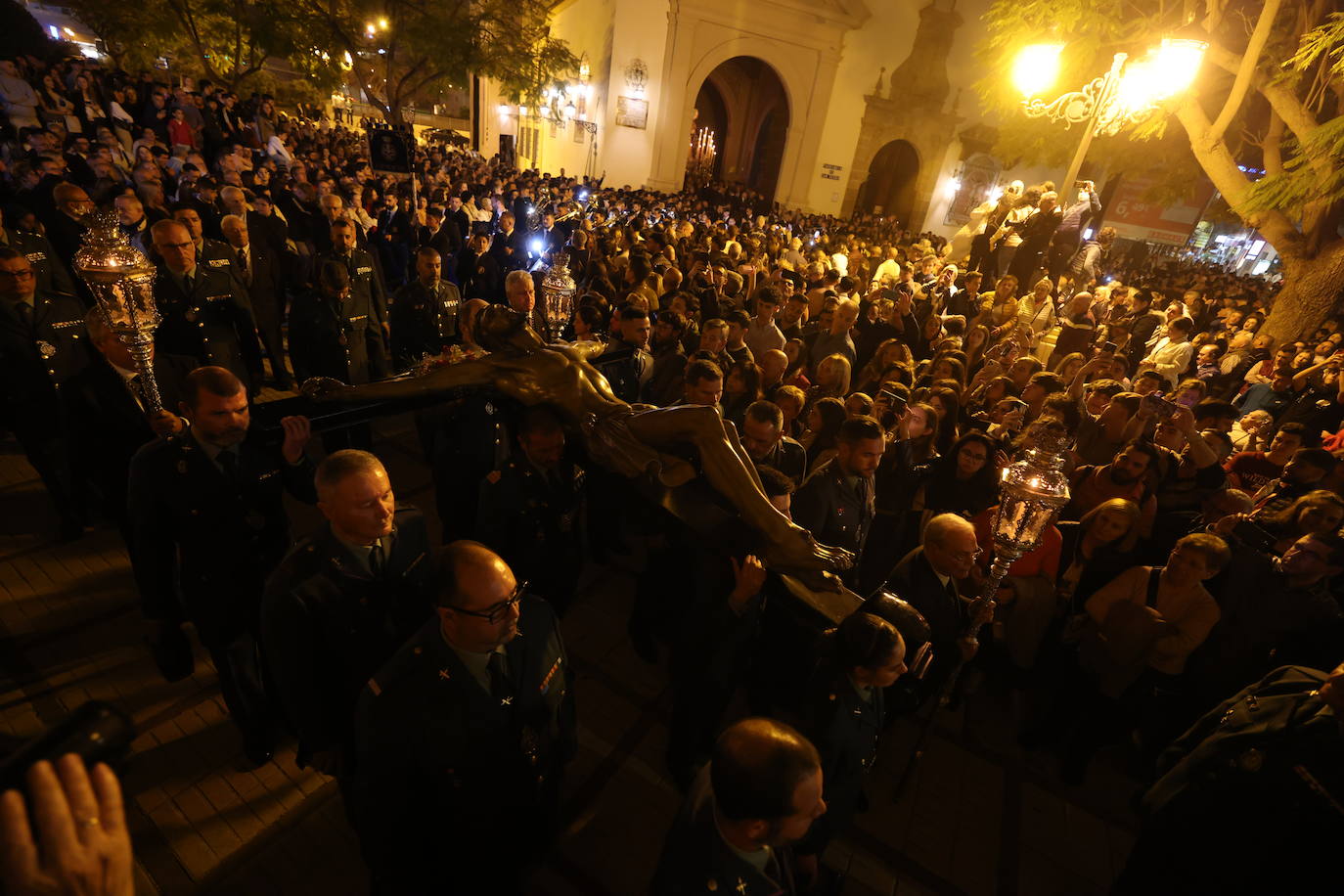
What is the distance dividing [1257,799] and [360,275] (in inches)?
289

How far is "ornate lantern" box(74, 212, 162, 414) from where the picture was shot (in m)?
2.67

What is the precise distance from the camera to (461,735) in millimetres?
2086

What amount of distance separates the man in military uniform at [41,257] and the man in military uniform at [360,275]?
1.93 metres

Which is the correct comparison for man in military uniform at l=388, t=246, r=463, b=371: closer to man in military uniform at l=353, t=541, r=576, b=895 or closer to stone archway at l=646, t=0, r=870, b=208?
man in military uniform at l=353, t=541, r=576, b=895

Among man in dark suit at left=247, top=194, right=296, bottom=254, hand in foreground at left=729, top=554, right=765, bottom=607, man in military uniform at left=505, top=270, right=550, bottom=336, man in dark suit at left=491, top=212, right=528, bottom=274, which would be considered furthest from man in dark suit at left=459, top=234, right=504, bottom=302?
hand in foreground at left=729, top=554, right=765, bottom=607

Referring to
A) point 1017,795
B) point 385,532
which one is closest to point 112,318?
point 385,532

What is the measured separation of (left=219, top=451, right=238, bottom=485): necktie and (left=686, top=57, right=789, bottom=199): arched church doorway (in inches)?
1192

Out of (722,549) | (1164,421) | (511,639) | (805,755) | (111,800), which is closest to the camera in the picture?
(111,800)

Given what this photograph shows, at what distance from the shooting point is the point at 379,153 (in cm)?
1022

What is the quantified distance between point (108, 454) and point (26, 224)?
10.6 feet

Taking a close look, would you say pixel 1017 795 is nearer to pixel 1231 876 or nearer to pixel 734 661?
pixel 1231 876

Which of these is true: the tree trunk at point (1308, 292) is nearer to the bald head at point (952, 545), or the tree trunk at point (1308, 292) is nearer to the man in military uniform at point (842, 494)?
the man in military uniform at point (842, 494)

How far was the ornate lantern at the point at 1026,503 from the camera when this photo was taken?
262 cm

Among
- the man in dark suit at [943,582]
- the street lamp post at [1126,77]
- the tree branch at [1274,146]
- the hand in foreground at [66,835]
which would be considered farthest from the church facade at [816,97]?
the hand in foreground at [66,835]
